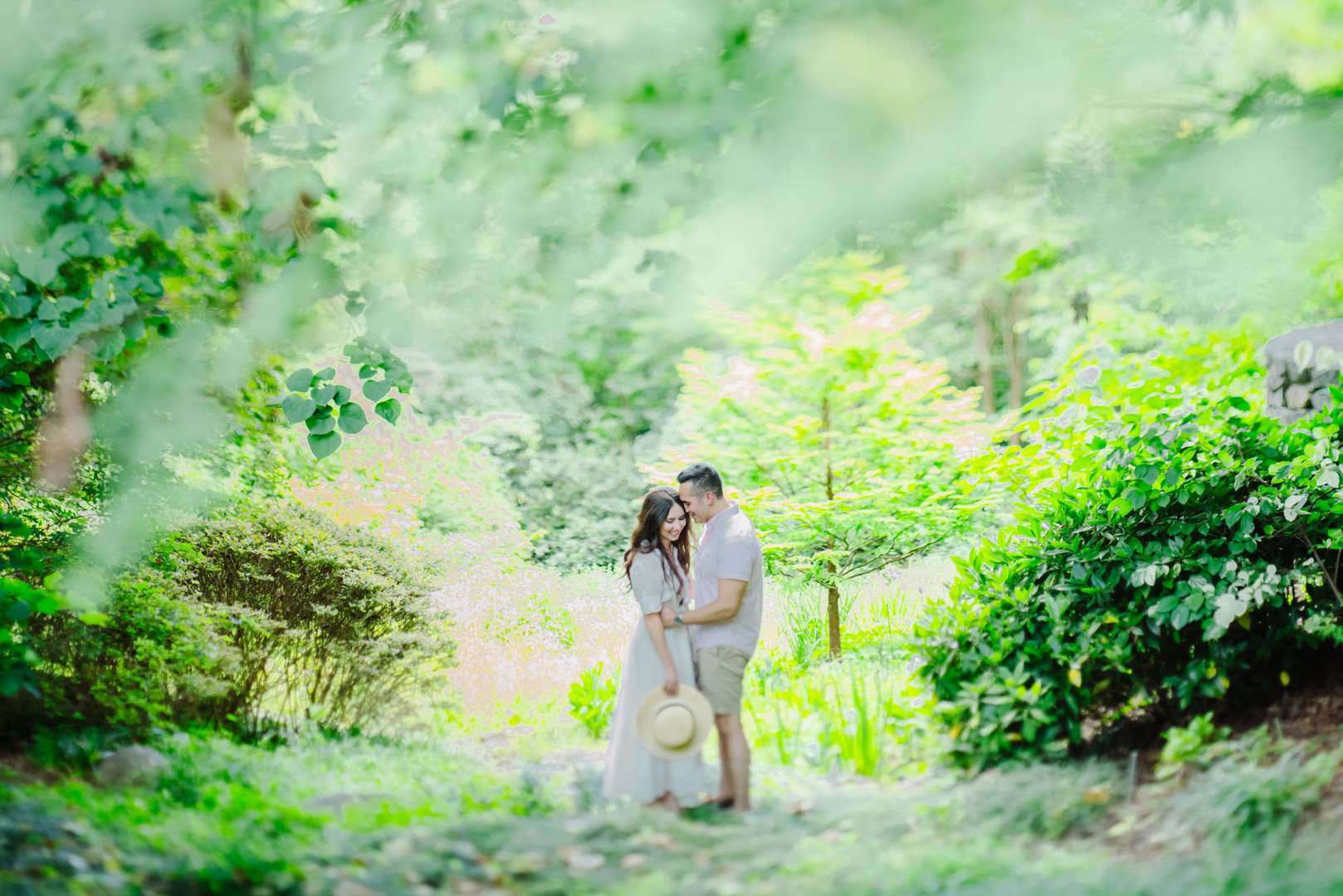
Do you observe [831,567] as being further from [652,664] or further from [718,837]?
[718,837]

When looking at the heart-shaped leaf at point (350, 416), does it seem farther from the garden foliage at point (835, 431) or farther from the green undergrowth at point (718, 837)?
the garden foliage at point (835, 431)

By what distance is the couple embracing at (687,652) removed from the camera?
3.63 m

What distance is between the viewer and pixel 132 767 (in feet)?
12.9

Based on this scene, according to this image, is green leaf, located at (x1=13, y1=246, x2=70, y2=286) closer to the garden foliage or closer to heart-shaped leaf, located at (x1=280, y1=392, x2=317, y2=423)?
heart-shaped leaf, located at (x1=280, y1=392, x2=317, y2=423)

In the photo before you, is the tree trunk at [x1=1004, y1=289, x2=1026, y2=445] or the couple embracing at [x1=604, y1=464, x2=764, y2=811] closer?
the couple embracing at [x1=604, y1=464, x2=764, y2=811]

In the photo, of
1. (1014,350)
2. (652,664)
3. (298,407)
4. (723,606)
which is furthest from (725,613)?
(1014,350)

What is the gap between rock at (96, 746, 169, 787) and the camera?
3814mm

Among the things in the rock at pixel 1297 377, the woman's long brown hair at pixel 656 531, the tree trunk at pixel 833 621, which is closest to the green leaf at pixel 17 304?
the woman's long brown hair at pixel 656 531

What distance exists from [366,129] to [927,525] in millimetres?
5206

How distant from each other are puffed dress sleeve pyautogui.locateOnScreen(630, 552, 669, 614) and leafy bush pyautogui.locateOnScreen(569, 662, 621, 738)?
5.65 ft

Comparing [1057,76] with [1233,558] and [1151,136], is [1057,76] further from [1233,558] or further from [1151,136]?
[1233,558]

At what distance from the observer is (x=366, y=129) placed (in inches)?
108

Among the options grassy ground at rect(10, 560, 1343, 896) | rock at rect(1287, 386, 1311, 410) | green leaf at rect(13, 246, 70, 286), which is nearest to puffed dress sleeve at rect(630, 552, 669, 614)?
grassy ground at rect(10, 560, 1343, 896)

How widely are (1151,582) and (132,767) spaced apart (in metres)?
4.53
